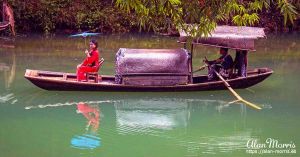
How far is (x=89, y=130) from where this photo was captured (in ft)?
24.0

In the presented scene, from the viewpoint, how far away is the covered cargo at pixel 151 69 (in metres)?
9.15

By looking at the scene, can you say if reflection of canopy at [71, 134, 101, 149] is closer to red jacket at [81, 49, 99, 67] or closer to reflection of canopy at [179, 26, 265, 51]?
red jacket at [81, 49, 99, 67]

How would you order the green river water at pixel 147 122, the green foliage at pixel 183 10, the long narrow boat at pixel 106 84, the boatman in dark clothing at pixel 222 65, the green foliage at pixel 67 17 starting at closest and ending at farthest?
the green foliage at pixel 183 10 → the green river water at pixel 147 122 → the long narrow boat at pixel 106 84 → the boatman in dark clothing at pixel 222 65 → the green foliage at pixel 67 17

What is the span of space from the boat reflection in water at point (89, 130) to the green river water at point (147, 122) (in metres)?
0.01

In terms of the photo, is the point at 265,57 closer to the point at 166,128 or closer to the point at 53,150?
the point at 166,128

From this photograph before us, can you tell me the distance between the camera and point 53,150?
6.36 metres

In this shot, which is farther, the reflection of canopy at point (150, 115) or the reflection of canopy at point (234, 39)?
the reflection of canopy at point (234, 39)

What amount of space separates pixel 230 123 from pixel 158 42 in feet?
34.4

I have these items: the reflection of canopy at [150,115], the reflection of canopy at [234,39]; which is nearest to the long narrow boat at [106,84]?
the reflection of canopy at [150,115]

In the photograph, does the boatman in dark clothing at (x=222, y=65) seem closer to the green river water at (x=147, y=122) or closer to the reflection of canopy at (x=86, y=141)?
the green river water at (x=147, y=122)

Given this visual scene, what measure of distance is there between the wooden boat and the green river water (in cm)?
21

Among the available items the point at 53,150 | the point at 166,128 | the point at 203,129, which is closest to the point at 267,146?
the point at 203,129

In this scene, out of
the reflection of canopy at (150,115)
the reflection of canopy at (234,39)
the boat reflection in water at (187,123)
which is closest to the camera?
the boat reflection in water at (187,123)

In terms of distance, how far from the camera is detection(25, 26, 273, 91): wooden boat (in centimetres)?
915
